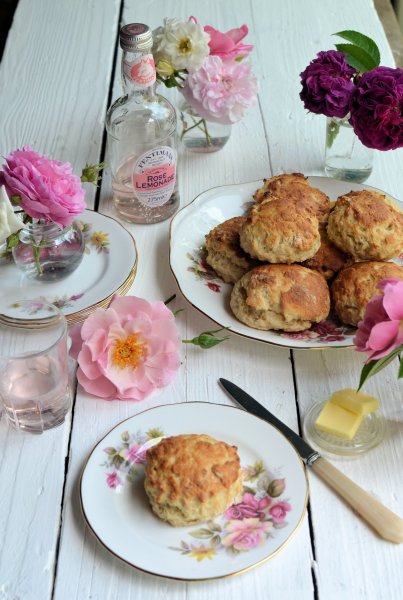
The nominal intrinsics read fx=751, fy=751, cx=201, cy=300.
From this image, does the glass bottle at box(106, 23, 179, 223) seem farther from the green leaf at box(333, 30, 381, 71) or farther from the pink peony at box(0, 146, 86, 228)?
the green leaf at box(333, 30, 381, 71)

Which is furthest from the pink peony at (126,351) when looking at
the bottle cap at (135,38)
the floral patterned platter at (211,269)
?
the bottle cap at (135,38)

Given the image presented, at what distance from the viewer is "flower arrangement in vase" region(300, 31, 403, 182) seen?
134 centimetres

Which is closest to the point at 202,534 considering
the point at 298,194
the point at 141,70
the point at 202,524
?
the point at 202,524

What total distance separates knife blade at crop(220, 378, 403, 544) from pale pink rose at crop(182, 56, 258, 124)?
0.70 metres

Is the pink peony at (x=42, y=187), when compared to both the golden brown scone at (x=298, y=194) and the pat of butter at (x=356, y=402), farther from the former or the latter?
the pat of butter at (x=356, y=402)

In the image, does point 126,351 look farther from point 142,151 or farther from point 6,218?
point 142,151

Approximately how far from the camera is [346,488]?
98 centimetres

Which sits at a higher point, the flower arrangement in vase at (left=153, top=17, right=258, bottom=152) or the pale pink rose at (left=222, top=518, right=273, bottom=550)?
the flower arrangement in vase at (left=153, top=17, right=258, bottom=152)

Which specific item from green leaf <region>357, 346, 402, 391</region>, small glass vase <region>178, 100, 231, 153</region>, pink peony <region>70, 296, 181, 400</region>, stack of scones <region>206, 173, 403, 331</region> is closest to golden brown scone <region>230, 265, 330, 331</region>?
stack of scones <region>206, 173, 403, 331</region>

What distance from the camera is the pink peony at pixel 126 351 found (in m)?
1.12

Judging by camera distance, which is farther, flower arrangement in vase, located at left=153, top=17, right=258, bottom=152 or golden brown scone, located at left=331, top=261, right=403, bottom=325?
flower arrangement in vase, located at left=153, top=17, right=258, bottom=152

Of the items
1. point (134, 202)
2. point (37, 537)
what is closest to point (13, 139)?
point (134, 202)

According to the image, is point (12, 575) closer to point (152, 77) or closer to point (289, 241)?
point (289, 241)

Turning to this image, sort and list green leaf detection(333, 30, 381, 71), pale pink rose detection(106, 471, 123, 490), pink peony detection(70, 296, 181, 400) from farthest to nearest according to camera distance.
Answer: green leaf detection(333, 30, 381, 71) → pink peony detection(70, 296, 181, 400) → pale pink rose detection(106, 471, 123, 490)
